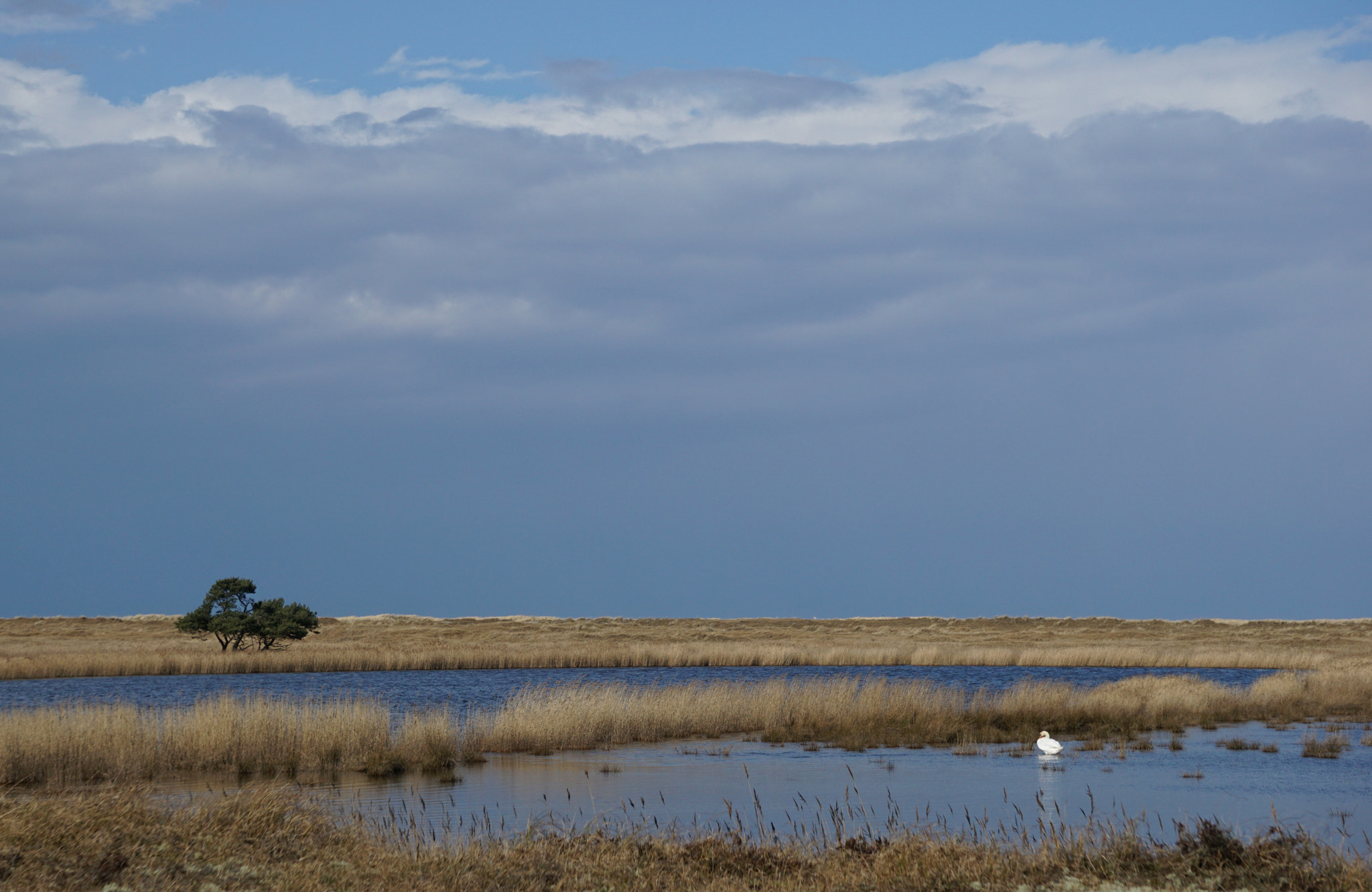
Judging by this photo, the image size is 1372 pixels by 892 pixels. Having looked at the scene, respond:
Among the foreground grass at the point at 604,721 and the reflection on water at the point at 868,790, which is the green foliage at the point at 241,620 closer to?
the foreground grass at the point at 604,721

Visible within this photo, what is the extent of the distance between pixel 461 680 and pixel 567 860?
36.9 metres

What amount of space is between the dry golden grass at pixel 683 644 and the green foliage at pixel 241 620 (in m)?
1.09

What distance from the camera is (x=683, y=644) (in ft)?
194

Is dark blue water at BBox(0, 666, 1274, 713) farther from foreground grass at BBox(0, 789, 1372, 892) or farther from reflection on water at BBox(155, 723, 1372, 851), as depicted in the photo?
foreground grass at BBox(0, 789, 1372, 892)

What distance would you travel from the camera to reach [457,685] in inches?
1657

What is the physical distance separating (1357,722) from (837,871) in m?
24.2

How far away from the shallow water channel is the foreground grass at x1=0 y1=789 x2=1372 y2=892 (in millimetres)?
977

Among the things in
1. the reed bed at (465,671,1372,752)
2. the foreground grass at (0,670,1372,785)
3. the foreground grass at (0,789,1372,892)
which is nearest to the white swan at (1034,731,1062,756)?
the reed bed at (465,671,1372,752)

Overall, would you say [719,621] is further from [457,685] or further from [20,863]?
[20,863]

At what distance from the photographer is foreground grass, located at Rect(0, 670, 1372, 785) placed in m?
19.1

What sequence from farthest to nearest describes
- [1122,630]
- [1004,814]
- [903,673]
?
[1122,630] → [903,673] → [1004,814]

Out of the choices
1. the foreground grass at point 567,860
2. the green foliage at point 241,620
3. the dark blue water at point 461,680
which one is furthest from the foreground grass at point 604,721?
the green foliage at point 241,620

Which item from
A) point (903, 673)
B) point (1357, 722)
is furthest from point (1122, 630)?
point (1357, 722)

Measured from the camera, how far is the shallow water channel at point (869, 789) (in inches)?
537
